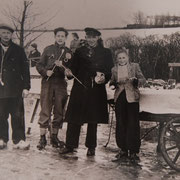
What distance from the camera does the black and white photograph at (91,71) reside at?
141 inches

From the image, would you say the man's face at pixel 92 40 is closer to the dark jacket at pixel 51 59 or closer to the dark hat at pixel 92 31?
the dark hat at pixel 92 31

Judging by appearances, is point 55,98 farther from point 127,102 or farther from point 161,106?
point 161,106

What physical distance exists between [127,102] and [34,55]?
1.16m

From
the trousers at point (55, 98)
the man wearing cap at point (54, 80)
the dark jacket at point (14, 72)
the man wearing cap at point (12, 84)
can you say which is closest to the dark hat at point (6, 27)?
the man wearing cap at point (12, 84)

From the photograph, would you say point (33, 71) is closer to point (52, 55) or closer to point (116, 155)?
point (52, 55)

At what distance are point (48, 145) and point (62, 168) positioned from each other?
873 millimetres

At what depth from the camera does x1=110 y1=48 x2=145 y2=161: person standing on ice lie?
3.56 meters

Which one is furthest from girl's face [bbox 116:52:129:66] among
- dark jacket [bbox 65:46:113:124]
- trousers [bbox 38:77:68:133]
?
trousers [bbox 38:77:68:133]

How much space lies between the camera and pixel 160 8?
3674 millimetres

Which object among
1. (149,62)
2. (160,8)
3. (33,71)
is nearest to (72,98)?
(33,71)

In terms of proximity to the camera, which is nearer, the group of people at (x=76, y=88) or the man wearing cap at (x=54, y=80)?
the group of people at (x=76, y=88)

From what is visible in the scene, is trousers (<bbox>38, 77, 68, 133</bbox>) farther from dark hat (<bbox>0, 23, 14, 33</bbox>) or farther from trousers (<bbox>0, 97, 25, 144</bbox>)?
dark hat (<bbox>0, 23, 14, 33</bbox>)

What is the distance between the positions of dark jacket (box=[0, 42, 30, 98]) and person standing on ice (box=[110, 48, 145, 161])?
0.95 m

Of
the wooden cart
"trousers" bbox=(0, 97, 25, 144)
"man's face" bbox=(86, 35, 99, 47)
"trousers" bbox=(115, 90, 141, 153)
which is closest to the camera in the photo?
the wooden cart
